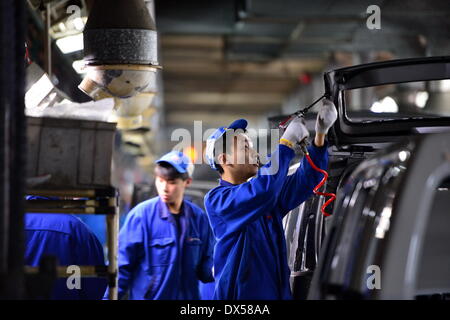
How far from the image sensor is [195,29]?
1395 centimetres

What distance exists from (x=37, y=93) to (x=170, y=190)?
2.91 m

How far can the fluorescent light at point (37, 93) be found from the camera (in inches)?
215

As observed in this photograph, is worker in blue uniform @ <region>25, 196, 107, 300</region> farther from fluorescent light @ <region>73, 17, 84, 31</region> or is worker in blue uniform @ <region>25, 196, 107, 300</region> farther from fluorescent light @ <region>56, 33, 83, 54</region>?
fluorescent light @ <region>56, 33, 83, 54</region>

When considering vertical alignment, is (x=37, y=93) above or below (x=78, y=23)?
below

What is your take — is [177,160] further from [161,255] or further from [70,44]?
[70,44]

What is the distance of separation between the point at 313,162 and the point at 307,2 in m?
7.48

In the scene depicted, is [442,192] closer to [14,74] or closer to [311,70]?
[14,74]

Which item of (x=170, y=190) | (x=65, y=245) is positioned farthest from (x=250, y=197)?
(x=170, y=190)

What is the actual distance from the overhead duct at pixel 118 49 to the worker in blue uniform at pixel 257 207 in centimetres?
83

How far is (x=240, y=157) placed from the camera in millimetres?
5770

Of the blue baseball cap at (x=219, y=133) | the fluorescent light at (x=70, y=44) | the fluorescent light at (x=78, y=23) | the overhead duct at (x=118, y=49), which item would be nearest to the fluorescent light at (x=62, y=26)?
the fluorescent light at (x=70, y=44)

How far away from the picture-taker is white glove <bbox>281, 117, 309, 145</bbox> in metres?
5.16

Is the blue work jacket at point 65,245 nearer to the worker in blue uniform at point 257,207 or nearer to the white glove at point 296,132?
the worker in blue uniform at point 257,207

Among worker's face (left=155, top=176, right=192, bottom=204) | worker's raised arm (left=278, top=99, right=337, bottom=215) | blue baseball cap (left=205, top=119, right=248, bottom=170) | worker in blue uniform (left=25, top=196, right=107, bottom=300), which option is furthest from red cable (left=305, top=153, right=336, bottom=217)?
worker's face (left=155, top=176, right=192, bottom=204)
